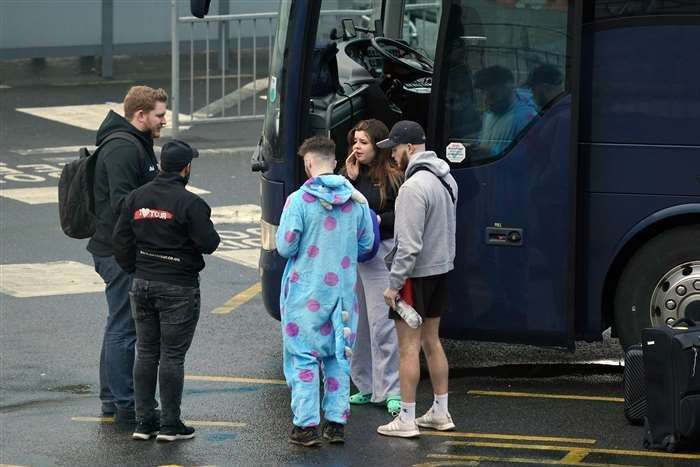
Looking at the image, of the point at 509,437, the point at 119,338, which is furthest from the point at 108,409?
the point at 509,437

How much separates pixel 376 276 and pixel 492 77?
139cm

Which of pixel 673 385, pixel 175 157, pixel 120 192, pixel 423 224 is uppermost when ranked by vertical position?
pixel 175 157

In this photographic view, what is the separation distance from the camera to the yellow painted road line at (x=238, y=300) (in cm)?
1233

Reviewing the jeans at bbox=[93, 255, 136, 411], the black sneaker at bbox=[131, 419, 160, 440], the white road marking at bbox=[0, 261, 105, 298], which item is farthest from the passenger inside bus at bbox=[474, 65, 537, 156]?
the white road marking at bbox=[0, 261, 105, 298]

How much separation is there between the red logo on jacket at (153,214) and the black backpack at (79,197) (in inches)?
24.7

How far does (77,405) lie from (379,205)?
2188 millimetres

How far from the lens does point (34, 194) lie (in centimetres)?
1641

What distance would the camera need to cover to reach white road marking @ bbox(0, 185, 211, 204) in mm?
16141

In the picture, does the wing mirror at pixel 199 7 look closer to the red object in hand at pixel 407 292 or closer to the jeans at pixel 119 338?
the jeans at pixel 119 338

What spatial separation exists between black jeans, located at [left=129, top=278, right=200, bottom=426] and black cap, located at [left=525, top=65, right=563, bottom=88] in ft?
7.87

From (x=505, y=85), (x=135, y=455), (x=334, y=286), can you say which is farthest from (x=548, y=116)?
(x=135, y=455)

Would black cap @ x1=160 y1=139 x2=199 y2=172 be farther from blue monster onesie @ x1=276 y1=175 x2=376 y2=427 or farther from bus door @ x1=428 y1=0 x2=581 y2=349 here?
bus door @ x1=428 y1=0 x2=581 y2=349

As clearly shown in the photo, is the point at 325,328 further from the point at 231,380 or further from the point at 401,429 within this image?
the point at 231,380

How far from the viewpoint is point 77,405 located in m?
9.91
